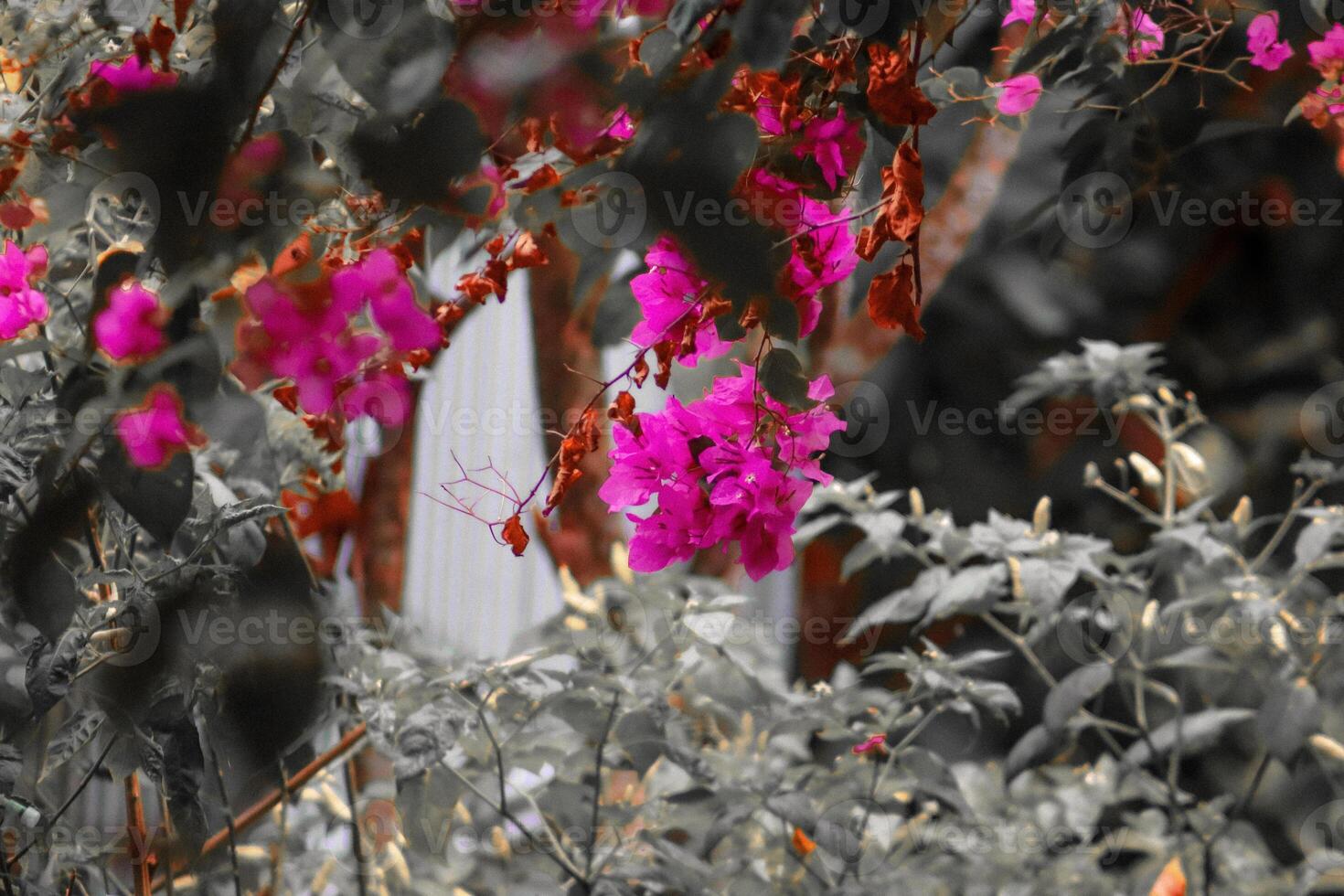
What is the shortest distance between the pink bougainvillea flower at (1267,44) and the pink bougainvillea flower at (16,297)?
33.2 inches

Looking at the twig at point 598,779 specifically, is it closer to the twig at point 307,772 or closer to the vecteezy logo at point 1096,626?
the twig at point 307,772

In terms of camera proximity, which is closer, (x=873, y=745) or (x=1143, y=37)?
(x=1143, y=37)

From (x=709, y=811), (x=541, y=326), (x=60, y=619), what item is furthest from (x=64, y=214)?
(x=541, y=326)

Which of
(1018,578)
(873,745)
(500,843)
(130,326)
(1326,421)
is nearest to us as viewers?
(130,326)

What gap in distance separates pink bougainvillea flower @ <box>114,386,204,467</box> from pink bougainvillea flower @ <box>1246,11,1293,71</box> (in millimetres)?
788

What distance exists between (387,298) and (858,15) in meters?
0.22

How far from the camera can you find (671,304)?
578mm

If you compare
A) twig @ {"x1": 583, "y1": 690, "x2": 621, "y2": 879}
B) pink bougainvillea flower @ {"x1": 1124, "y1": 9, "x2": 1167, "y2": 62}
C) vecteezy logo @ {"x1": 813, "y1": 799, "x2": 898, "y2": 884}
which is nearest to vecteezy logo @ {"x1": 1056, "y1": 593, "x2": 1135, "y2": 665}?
vecteezy logo @ {"x1": 813, "y1": 799, "x2": 898, "y2": 884}

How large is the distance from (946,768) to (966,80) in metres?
0.68

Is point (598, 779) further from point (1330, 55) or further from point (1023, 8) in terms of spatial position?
point (1330, 55)

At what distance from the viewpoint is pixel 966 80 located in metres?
0.86

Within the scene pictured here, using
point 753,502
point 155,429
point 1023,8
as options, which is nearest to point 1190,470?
point 1023,8

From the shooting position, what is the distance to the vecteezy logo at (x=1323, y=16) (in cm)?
94

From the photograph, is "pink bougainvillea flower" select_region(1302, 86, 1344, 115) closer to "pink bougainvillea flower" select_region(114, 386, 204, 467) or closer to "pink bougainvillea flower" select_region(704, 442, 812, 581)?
"pink bougainvillea flower" select_region(704, 442, 812, 581)
